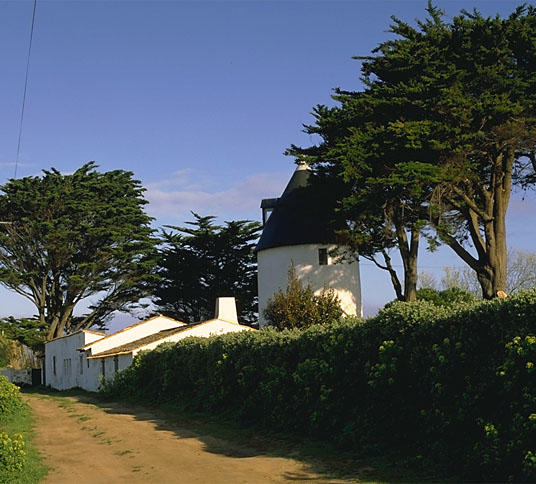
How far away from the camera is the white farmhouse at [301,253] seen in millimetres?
45031

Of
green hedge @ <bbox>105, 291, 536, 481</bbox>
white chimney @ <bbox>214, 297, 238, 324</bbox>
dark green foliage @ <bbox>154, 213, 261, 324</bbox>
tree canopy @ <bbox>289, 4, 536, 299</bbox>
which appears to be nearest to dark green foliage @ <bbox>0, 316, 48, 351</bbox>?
dark green foliage @ <bbox>154, 213, 261, 324</bbox>

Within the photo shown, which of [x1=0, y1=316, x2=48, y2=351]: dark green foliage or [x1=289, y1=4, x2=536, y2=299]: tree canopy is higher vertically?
[x1=289, y1=4, x2=536, y2=299]: tree canopy

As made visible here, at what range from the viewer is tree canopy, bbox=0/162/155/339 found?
173 ft

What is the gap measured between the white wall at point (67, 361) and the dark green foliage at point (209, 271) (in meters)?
11.0

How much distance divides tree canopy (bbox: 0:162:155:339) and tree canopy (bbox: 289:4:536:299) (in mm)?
24352

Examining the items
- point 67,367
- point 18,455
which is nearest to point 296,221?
point 67,367

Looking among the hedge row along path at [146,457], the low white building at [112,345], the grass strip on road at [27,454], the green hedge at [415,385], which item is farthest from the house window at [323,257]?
the green hedge at [415,385]

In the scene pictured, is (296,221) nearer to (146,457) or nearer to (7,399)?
(7,399)

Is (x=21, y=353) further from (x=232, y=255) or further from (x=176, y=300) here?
(x=232, y=255)

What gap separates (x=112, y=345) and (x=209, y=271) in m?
20.4

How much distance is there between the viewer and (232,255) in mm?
60438

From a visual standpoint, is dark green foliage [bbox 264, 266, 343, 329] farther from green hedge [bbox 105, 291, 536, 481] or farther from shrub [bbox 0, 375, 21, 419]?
green hedge [bbox 105, 291, 536, 481]

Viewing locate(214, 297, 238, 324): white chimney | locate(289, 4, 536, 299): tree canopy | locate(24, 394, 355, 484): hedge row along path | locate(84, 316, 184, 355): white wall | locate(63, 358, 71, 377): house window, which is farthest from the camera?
A: locate(63, 358, 71, 377): house window

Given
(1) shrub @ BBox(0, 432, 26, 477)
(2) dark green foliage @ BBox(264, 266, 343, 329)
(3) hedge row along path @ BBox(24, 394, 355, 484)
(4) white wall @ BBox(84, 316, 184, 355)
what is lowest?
(3) hedge row along path @ BBox(24, 394, 355, 484)
